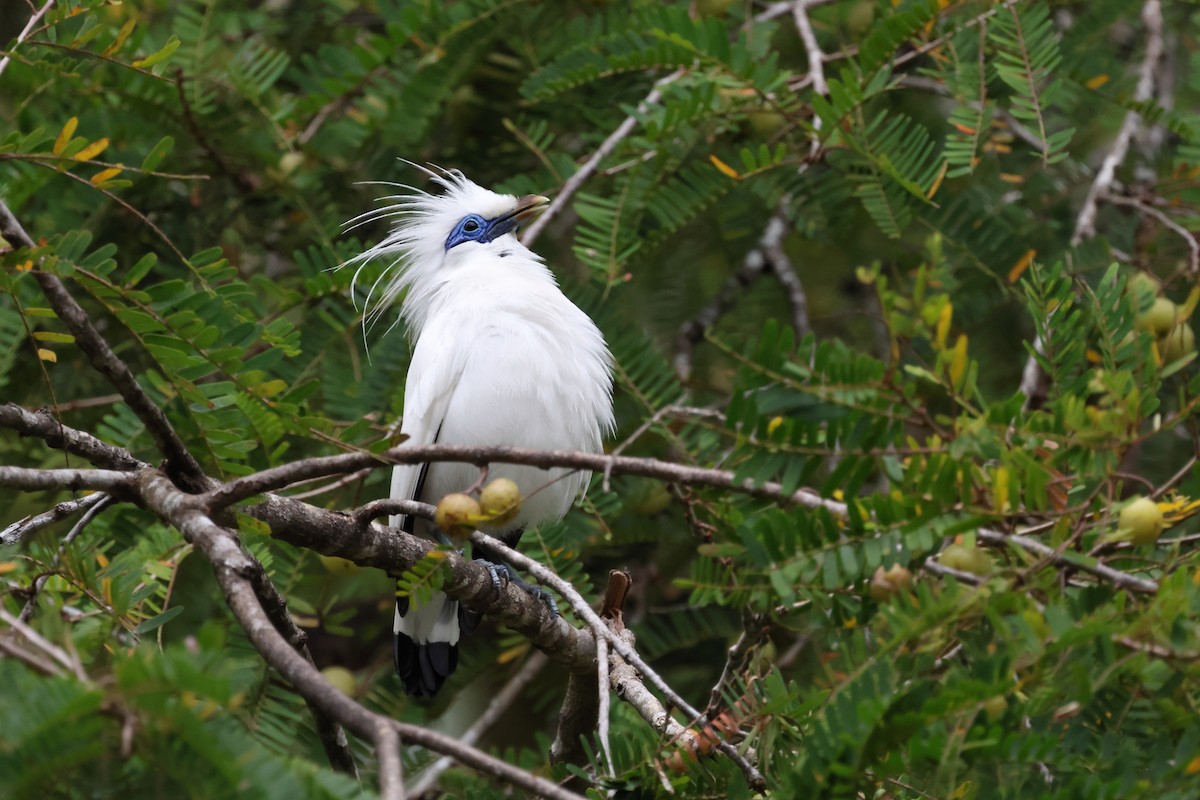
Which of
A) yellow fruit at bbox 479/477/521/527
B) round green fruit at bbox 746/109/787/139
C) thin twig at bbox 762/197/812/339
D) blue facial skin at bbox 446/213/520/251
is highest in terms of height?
round green fruit at bbox 746/109/787/139

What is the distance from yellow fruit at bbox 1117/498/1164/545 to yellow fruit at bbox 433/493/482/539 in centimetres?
107

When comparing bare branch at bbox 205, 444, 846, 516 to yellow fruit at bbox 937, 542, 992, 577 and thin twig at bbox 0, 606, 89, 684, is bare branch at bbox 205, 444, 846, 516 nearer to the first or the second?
yellow fruit at bbox 937, 542, 992, 577

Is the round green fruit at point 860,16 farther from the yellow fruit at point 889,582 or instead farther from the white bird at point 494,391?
the yellow fruit at point 889,582

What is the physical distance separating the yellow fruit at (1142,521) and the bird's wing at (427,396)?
2862mm

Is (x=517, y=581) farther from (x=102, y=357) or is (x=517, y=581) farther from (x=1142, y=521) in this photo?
(x=1142, y=521)

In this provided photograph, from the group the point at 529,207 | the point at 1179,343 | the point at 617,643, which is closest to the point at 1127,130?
the point at 1179,343

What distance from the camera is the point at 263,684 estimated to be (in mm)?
3570

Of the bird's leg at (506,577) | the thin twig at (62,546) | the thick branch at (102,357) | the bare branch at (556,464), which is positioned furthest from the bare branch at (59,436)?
the bird's leg at (506,577)

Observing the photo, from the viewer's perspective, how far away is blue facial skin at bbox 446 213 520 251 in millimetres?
5223

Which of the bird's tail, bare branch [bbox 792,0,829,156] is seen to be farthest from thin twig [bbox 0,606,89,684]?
bare branch [bbox 792,0,829,156]

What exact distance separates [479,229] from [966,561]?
12.1 feet

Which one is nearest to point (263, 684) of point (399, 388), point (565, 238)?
point (399, 388)

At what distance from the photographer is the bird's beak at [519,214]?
4.95m

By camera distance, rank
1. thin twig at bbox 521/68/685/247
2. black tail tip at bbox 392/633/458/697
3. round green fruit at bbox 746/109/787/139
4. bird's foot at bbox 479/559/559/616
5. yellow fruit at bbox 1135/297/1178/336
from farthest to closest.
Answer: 1. round green fruit at bbox 746/109/787/139
2. black tail tip at bbox 392/633/458/697
3. thin twig at bbox 521/68/685/247
4. bird's foot at bbox 479/559/559/616
5. yellow fruit at bbox 1135/297/1178/336
